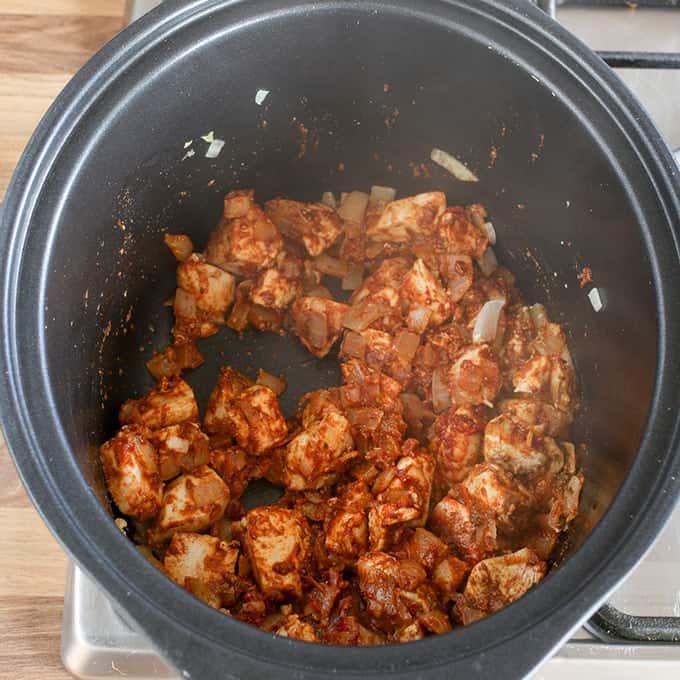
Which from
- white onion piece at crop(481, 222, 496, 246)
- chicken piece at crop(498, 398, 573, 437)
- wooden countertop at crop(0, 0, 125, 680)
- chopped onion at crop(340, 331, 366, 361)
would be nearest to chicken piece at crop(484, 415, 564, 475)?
chicken piece at crop(498, 398, 573, 437)

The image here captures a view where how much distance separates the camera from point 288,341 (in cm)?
177

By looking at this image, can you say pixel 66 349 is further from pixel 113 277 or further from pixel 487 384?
pixel 487 384

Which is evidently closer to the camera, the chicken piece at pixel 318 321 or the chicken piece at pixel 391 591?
the chicken piece at pixel 391 591

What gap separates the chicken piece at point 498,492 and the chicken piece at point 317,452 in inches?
9.1

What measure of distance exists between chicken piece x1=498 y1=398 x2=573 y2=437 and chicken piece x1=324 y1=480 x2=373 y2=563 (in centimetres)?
31

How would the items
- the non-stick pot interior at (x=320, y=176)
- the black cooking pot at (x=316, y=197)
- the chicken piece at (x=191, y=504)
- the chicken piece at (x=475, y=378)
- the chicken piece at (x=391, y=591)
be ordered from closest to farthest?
the black cooking pot at (x=316, y=197)
the non-stick pot interior at (x=320, y=176)
the chicken piece at (x=391, y=591)
the chicken piece at (x=191, y=504)
the chicken piece at (x=475, y=378)

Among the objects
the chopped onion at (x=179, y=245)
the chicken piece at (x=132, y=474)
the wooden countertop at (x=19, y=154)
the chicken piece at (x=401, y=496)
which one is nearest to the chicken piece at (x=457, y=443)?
the chicken piece at (x=401, y=496)

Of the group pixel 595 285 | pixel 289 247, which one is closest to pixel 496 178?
pixel 595 285

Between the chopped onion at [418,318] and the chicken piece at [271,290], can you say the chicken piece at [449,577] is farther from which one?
the chicken piece at [271,290]

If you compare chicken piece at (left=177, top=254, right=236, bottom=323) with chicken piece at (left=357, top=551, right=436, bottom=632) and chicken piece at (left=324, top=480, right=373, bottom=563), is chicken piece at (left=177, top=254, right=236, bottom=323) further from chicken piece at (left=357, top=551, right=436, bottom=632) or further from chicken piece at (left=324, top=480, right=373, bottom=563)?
chicken piece at (left=357, top=551, right=436, bottom=632)

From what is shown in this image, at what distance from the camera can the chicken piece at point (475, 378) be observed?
1587 mm

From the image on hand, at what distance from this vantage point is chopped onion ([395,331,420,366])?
1.64 metres

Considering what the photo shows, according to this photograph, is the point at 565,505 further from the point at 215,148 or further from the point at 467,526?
the point at 215,148

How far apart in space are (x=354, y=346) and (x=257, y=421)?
248 millimetres
